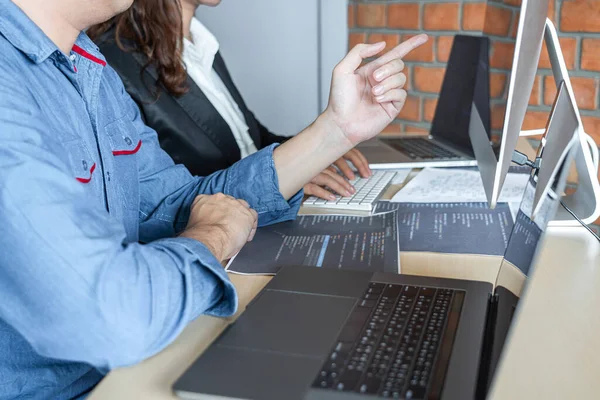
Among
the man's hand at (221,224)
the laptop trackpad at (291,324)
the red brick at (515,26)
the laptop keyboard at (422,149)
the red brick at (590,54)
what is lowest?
the laptop keyboard at (422,149)

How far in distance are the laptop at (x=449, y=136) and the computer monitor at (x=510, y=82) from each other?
1.63 ft

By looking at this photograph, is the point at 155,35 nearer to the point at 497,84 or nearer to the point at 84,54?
the point at 84,54

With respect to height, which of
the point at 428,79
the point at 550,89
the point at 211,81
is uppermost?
the point at 550,89

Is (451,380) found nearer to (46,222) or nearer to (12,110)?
(46,222)

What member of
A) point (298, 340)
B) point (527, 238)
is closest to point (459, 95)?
point (527, 238)

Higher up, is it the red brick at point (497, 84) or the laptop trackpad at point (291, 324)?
the red brick at point (497, 84)

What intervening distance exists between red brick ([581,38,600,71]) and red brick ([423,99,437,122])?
650 millimetres

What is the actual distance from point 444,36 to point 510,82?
150 cm

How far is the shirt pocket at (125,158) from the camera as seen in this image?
3.55ft

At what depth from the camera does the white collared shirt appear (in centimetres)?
177

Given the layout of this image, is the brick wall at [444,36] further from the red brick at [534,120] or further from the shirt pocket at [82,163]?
the shirt pocket at [82,163]

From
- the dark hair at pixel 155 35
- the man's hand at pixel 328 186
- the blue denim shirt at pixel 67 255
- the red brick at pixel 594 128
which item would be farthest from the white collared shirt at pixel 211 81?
the red brick at pixel 594 128

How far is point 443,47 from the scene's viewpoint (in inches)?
88.6

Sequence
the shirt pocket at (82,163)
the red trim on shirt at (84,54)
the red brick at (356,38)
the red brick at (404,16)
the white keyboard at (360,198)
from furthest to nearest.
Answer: the red brick at (356,38)
the red brick at (404,16)
the white keyboard at (360,198)
the red trim on shirt at (84,54)
the shirt pocket at (82,163)
